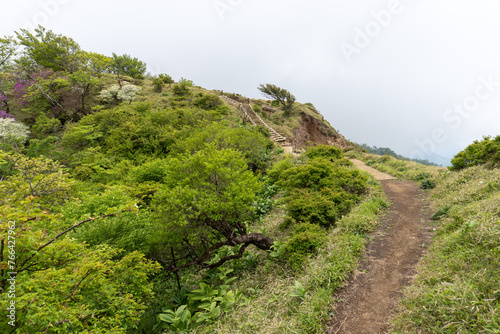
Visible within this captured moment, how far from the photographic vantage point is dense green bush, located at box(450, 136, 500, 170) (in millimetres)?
7942

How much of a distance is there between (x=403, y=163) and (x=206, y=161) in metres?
13.5

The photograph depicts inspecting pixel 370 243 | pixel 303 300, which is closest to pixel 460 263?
pixel 370 243

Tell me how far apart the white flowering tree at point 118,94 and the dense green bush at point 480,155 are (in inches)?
1109

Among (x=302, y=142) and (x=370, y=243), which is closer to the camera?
(x=370, y=243)

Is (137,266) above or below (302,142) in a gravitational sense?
below

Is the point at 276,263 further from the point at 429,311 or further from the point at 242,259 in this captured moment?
the point at 429,311

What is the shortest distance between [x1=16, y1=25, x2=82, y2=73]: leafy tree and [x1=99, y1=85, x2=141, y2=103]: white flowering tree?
556 centimetres

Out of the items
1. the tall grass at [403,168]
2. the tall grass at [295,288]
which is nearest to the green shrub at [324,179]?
the tall grass at [295,288]

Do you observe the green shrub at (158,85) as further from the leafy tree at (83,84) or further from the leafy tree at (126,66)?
the leafy tree at (126,66)

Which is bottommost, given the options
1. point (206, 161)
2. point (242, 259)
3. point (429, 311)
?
point (429, 311)

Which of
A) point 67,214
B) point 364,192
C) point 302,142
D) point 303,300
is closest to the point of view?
point 303,300

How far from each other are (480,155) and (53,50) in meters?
39.2

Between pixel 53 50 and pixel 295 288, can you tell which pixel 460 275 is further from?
pixel 53 50

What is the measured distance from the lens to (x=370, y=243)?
578 centimetres
